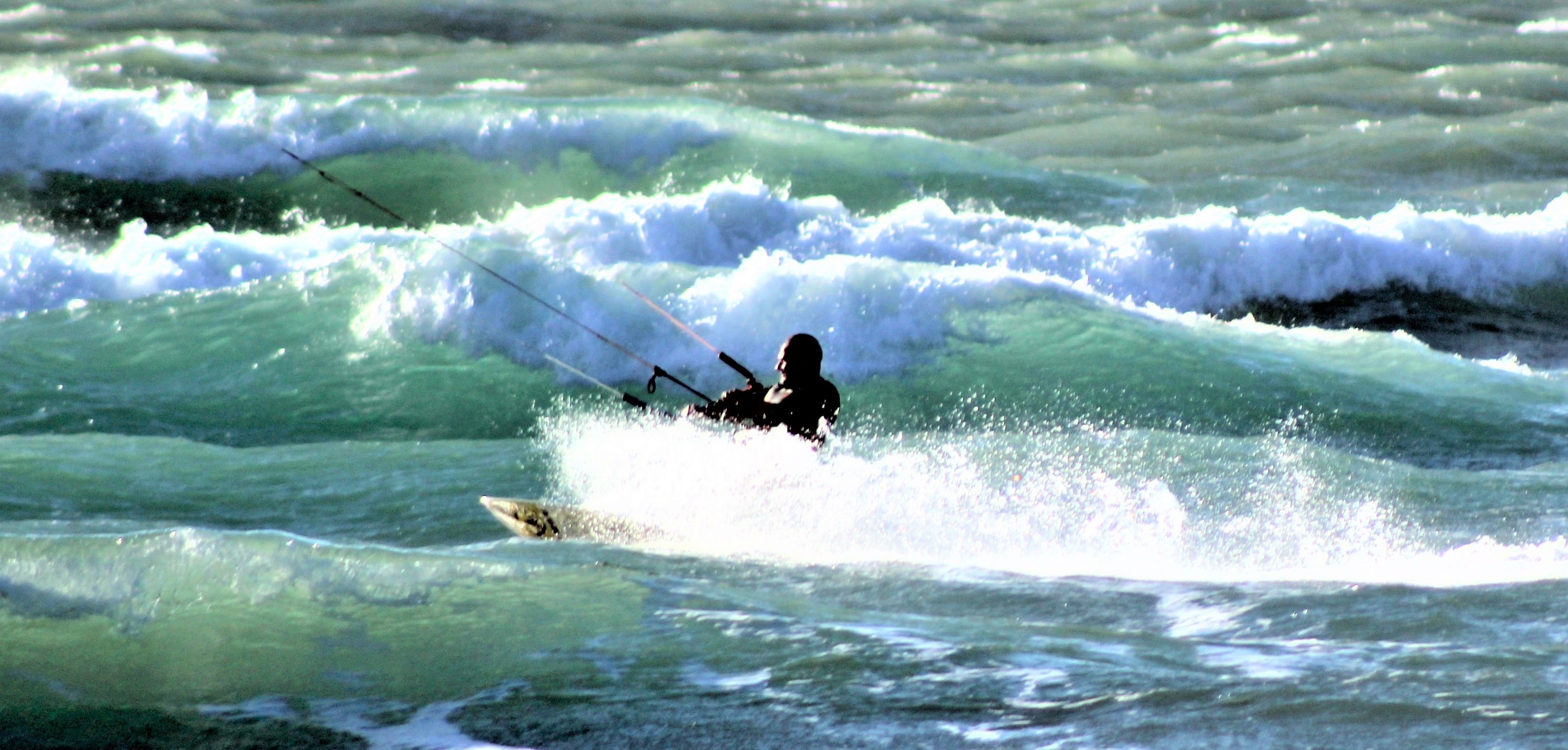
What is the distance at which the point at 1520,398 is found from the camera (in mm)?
13664

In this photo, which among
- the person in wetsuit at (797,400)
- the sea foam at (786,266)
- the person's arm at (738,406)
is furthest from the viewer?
the sea foam at (786,266)

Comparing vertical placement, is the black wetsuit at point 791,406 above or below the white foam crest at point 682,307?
below

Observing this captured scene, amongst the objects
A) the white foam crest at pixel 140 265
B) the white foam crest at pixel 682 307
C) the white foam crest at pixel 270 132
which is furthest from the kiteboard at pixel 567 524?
the white foam crest at pixel 270 132

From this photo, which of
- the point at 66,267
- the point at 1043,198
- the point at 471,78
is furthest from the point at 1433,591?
the point at 471,78

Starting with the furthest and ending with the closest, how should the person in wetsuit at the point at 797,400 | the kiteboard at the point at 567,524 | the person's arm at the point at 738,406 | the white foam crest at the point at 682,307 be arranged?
the white foam crest at the point at 682,307 → the person's arm at the point at 738,406 → the person in wetsuit at the point at 797,400 → the kiteboard at the point at 567,524

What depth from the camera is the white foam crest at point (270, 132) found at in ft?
70.4

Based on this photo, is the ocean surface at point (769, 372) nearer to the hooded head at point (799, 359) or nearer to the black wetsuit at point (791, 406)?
the black wetsuit at point (791, 406)

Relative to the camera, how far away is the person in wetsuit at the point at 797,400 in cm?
954

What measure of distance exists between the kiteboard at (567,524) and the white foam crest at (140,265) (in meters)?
7.20

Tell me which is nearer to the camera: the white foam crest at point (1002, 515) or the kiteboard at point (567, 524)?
the white foam crest at point (1002, 515)

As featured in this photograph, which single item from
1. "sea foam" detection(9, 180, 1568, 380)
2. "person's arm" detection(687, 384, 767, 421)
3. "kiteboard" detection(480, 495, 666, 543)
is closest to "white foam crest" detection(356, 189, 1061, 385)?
"sea foam" detection(9, 180, 1568, 380)

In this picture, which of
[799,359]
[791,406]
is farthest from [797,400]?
[799,359]

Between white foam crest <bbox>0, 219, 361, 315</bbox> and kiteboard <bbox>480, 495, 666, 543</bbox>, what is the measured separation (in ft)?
23.6

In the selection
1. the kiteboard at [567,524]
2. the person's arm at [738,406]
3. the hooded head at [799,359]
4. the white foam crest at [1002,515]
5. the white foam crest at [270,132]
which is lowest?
the kiteboard at [567,524]
